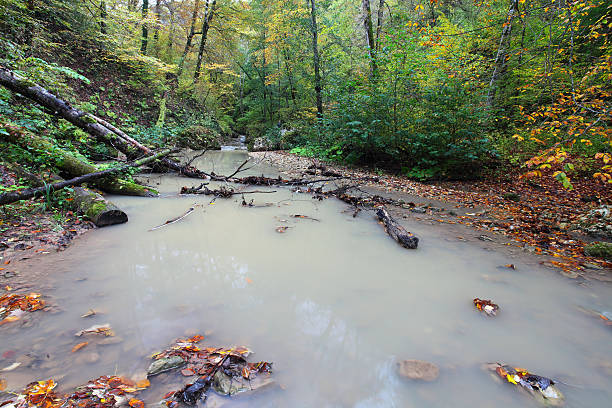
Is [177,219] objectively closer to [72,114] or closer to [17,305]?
[17,305]

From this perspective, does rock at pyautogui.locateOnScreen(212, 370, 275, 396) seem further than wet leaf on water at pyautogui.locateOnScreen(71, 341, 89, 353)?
Result: No

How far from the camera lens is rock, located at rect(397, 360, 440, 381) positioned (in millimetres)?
1568

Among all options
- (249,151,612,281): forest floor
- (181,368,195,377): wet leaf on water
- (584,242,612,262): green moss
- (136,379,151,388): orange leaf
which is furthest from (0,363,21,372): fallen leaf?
(584,242,612,262): green moss

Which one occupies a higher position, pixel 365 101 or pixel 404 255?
pixel 365 101

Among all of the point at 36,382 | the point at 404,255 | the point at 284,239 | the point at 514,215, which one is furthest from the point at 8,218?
the point at 514,215

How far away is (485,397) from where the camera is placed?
4.71 ft

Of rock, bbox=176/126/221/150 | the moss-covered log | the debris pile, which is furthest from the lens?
rock, bbox=176/126/221/150

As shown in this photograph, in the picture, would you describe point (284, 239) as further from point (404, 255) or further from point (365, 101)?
point (365, 101)

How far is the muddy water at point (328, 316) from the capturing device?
1.49 m

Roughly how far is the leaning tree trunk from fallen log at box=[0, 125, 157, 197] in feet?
3.48

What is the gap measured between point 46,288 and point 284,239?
2378mm

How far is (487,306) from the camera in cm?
218

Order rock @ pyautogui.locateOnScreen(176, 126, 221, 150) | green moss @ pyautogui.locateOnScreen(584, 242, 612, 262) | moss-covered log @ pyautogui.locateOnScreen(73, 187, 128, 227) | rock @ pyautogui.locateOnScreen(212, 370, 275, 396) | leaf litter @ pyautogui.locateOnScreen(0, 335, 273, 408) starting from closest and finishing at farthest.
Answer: leaf litter @ pyautogui.locateOnScreen(0, 335, 273, 408) < rock @ pyautogui.locateOnScreen(212, 370, 275, 396) < green moss @ pyautogui.locateOnScreen(584, 242, 612, 262) < moss-covered log @ pyautogui.locateOnScreen(73, 187, 128, 227) < rock @ pyautogui.locateOnScreen(176, 126, 221, 150)

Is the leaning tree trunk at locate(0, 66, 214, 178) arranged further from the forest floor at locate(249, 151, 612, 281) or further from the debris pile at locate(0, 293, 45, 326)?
the forest floor at locate(249, 151, 612, 281)
